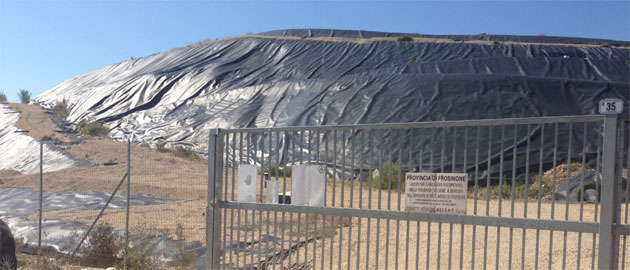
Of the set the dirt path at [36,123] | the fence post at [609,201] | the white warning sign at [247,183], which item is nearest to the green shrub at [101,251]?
the white warning sign at [247,183]

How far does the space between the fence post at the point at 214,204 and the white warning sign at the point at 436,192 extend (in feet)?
7.99

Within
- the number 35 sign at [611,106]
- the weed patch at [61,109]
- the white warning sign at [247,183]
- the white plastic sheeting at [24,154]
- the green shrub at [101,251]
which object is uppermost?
the weed patch at [61,109]

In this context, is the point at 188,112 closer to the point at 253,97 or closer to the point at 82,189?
the point at 253,97

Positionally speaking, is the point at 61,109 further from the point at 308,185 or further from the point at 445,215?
the point at 445,215

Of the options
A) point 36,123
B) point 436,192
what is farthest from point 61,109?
point 436,192

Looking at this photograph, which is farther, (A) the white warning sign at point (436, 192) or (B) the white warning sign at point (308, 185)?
(B) the white warning sign at point (308, 185)

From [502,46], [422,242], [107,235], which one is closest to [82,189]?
[107,235]

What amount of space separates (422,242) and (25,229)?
7.37 meters

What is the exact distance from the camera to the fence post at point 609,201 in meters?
3.84

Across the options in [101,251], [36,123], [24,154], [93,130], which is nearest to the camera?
[101,251]

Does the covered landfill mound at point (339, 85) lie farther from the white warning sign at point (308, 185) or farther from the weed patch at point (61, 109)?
the white warning sign at point (308, 185)

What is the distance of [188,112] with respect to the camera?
27.1m

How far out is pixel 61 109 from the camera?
35719 mm

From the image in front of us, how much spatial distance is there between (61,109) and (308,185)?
113 feet
